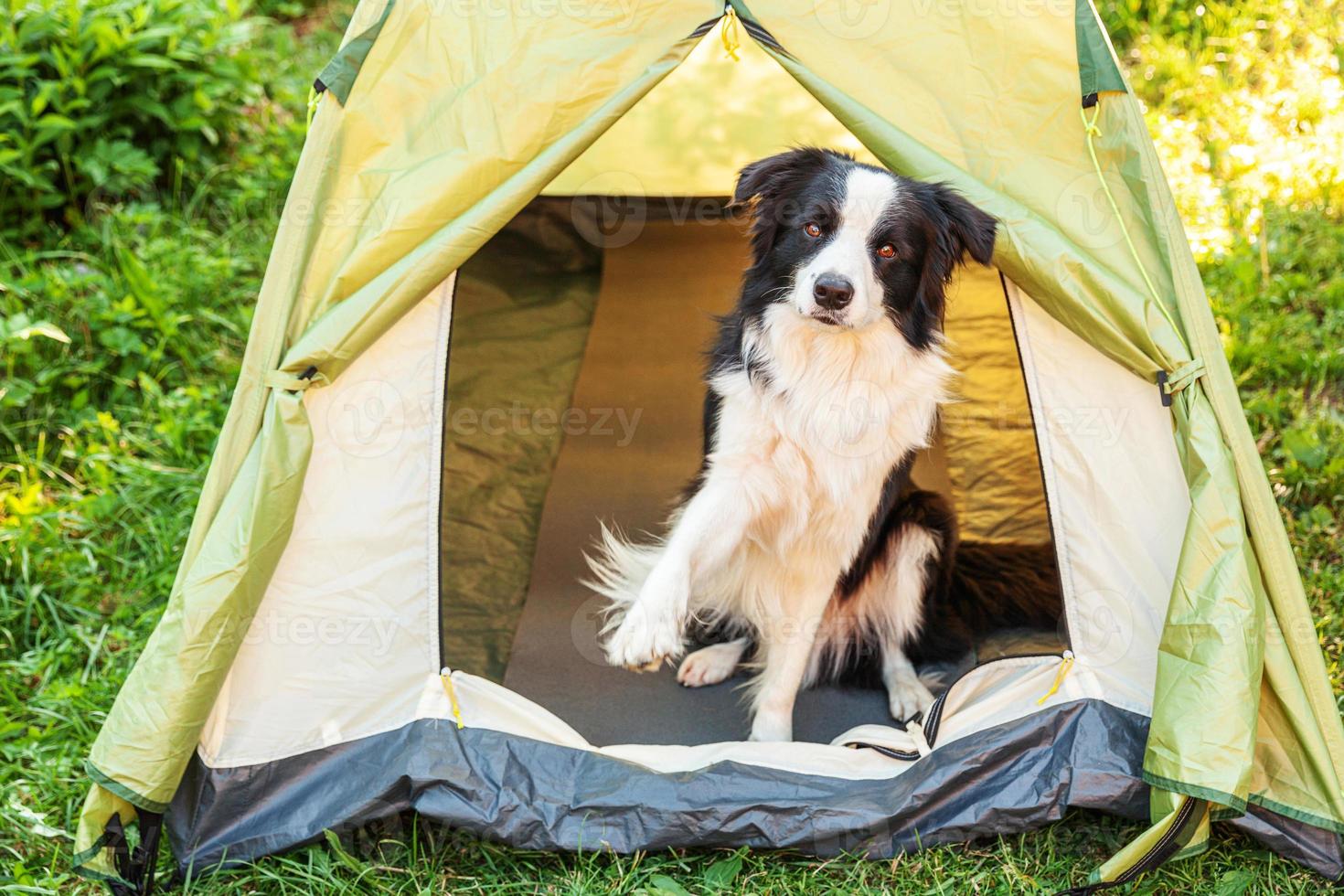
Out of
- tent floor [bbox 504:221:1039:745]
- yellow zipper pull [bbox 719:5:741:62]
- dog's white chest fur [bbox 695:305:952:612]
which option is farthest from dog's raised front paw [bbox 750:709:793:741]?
yellow zipper pull [bbox 719:5:741:62]

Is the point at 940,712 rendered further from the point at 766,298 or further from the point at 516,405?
the point at 516,405

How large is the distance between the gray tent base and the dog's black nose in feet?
3.13

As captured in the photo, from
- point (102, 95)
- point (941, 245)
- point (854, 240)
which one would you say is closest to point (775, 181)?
point (854, 240)

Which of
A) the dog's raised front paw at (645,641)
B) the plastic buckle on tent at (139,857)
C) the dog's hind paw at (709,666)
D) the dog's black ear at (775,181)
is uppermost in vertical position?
the dog's black ear at (775,181)

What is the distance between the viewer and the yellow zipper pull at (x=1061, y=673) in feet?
7.76

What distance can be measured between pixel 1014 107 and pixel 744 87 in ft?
6.45

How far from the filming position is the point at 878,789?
Result: 91.9 inches

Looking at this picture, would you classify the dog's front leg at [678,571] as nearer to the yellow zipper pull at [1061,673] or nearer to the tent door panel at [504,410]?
the tent door panel at [504,410]

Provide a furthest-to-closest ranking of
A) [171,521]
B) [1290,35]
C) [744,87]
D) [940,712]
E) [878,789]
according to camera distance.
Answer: [1290,35] → [744,87] → [171,521] → [940,712] → [878,789]

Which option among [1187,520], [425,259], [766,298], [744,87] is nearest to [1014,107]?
[766,298]

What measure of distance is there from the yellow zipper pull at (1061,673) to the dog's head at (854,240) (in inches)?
28.7

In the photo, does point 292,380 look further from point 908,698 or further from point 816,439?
point 908,698

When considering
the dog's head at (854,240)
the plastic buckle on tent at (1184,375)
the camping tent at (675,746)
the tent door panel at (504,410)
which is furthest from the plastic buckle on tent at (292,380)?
the plastic buckle on tent at (1184,375)

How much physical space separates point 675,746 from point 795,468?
0.68 m
